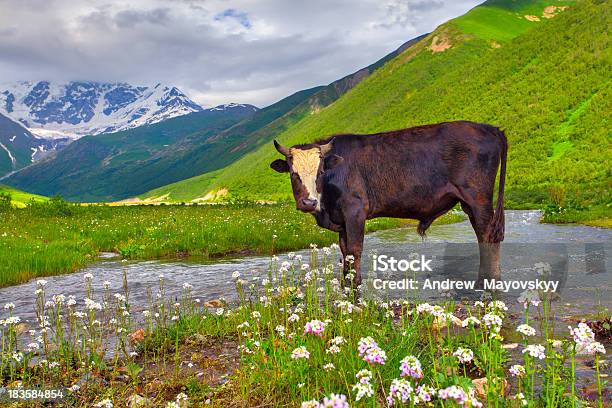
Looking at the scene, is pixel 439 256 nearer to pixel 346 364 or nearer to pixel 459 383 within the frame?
Result: pixel 346 364

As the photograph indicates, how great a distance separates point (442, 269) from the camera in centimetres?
1312

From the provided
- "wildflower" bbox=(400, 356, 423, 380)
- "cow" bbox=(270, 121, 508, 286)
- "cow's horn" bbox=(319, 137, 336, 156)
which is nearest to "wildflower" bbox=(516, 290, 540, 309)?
"wildflower" bbox=(400, 356, 423, 380)

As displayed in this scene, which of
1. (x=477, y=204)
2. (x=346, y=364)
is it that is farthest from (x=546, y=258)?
(x=346, y=364)

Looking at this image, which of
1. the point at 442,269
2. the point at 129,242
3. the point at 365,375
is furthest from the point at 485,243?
the point at 129,242

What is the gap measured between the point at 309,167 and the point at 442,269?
19.3 ft

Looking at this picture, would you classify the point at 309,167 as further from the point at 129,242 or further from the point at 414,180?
the point at 129,242

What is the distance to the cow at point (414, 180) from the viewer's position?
→ 9.69 m

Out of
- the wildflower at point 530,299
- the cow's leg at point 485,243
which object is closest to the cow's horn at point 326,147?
the cow's leg at point 485,243

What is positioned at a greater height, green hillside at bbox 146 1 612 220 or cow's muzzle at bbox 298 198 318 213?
green hillside at bbox 146 1 612 220

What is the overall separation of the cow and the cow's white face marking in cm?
6

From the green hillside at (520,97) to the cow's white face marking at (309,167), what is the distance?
956 inches

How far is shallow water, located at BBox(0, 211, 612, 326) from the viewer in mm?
9836

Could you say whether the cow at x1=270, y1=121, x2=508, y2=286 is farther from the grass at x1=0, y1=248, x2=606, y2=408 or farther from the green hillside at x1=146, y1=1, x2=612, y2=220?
the green hillside at x1=146, y1=1, x2=612, y2=220

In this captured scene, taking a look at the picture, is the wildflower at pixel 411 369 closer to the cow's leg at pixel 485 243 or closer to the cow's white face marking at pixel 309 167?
the cow's white face marking at pixel 309 167
